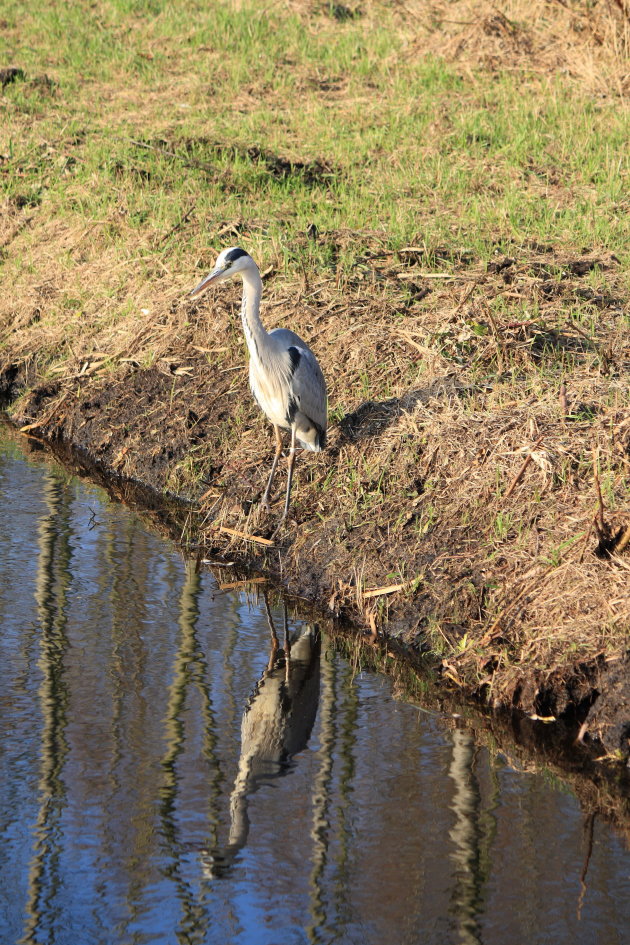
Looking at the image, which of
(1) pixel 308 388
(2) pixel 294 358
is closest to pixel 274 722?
(1) pixel 308 388

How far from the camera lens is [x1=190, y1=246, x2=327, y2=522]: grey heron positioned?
254 inches

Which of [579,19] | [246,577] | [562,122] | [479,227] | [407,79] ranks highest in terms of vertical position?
[579,19]

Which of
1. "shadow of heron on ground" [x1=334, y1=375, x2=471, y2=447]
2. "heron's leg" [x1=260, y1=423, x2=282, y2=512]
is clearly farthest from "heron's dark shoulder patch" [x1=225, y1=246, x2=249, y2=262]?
"shadow of heron on ground" [x1=334, y1=375, x2=471, y2=447]

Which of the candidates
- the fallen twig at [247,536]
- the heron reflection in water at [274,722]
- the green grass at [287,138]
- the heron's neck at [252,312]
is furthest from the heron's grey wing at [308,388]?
the green grass at [287,138]

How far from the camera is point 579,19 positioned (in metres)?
13.0

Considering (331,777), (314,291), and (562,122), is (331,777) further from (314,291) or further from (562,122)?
(562,122)

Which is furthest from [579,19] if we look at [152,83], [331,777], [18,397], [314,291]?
[331,777]

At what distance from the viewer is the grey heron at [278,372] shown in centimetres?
644

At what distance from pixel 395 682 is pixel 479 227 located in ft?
15.6

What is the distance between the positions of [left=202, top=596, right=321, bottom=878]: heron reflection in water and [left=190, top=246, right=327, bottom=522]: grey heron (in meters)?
1.00

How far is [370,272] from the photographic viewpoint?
8195 mm

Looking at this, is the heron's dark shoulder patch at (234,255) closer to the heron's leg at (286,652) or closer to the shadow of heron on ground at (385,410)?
the shadow of heron on ground at (385,410)

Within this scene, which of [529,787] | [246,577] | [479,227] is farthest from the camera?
[479,227]

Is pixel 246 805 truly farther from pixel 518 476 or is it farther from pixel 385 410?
pixel 385 410
